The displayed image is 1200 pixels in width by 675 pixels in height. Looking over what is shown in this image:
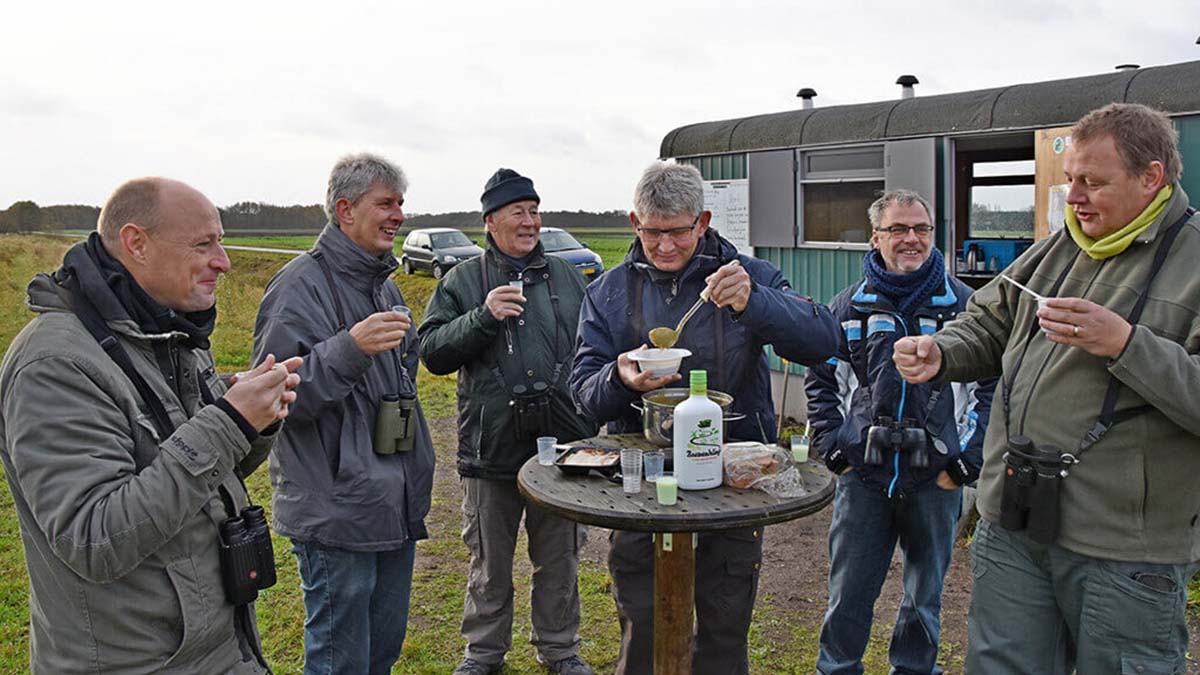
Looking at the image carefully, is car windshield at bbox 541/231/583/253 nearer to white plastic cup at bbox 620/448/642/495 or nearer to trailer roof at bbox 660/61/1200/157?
trailer roof at bbox 660/61/1200/157

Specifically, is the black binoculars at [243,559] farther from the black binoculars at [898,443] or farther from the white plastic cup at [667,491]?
the black binoculars at [898,443]

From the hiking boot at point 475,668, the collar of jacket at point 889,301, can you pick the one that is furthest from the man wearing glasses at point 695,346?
the hiking boot at point 475,668

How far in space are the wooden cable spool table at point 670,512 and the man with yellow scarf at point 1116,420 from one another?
63cm

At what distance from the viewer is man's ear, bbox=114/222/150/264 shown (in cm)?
209

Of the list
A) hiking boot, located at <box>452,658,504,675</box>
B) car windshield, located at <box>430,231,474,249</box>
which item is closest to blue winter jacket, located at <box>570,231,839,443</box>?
hiking boot, located at <box>452,658,504,675</box>

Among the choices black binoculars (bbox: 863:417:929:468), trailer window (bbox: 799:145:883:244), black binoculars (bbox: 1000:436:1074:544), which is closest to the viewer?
black binoculars (bbox: 1000:436:1074:544)

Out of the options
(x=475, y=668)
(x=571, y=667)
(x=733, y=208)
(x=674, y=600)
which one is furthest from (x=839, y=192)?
(x=674, y=600)

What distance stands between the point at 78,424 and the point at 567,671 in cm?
280

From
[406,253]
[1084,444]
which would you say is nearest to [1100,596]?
[1084,444]

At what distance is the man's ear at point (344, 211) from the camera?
10.7 feet

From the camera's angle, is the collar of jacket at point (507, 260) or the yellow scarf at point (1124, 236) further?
the collar of jacket at point (507, 260)

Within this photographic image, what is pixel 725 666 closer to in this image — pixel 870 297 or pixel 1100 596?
pixel 1100 596

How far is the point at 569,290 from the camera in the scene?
4.17 meters

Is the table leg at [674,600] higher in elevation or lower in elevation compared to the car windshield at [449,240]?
lower
